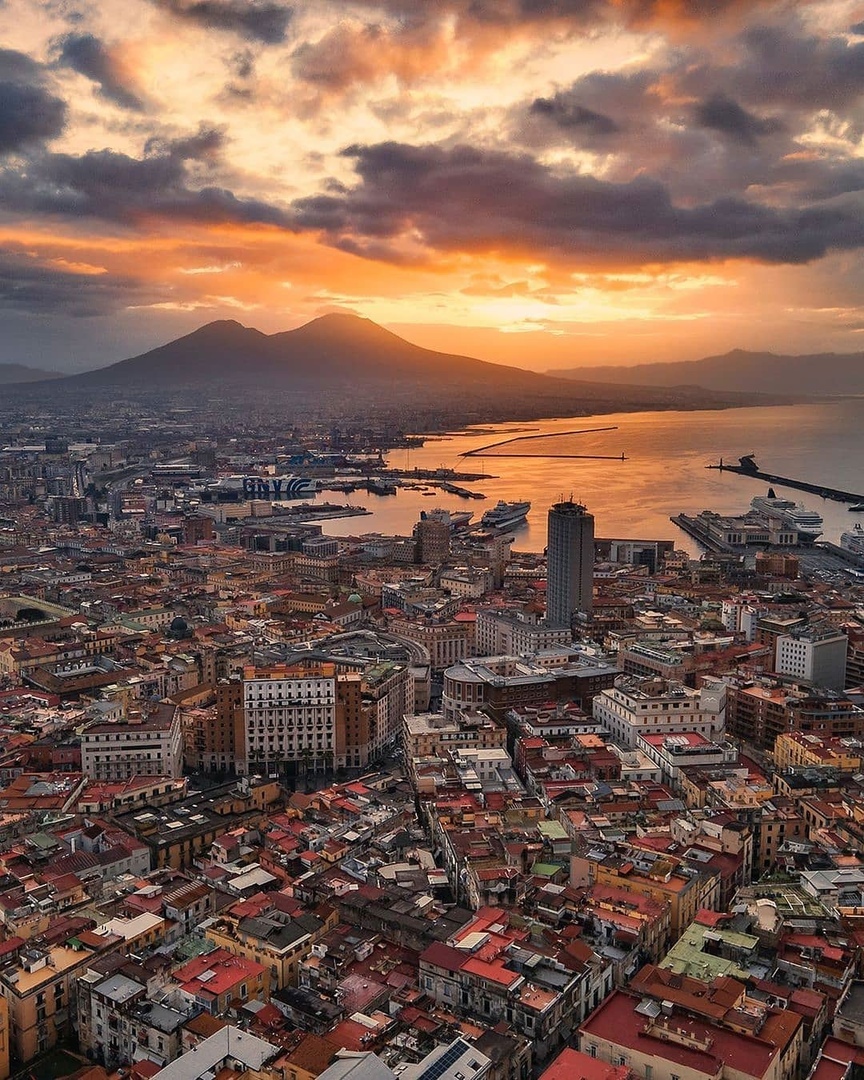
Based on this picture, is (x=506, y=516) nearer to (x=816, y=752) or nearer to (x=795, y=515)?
(x=795, y=515)

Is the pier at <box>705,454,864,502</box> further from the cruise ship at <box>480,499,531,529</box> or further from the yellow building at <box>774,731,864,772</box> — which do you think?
the yellow building at <box>774,731,864,772</box>

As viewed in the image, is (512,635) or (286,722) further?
(512,635)

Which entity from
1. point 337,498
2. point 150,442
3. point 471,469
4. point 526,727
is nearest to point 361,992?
point 526,727

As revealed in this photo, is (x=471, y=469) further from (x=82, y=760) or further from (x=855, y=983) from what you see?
(x=855, y=983)

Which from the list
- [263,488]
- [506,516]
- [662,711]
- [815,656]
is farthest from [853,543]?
[263,488]

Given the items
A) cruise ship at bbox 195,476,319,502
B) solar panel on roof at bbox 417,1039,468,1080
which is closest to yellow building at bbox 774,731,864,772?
solar panel on roof at bbox 417,1039,468,1080
